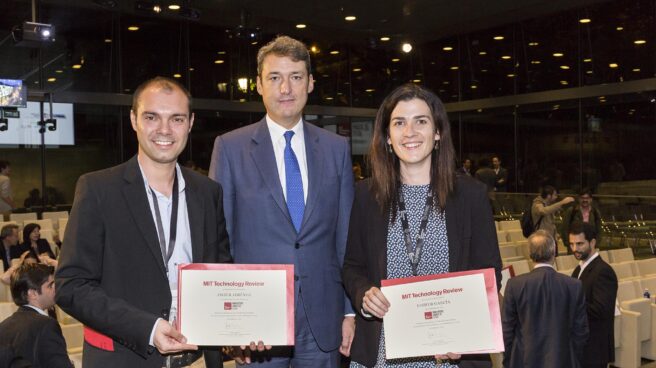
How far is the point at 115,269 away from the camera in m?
2.18

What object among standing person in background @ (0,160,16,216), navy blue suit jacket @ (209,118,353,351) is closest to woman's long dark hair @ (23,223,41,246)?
standing person in background @ (0,160,16,216)

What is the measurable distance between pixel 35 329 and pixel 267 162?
2028 millimetres

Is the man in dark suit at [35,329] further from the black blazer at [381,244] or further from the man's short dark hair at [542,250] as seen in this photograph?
the man's short dark hair at [542,250]

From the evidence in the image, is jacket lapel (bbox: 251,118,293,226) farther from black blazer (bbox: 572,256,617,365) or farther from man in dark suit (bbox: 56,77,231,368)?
black blazer (bbox: 572,256,617,365)

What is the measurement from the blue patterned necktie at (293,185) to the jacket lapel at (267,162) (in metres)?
0.04

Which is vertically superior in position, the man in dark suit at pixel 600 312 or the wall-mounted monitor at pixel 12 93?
the wall-mounted monitor at pixel 12 93

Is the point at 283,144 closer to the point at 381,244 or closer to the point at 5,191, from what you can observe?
the point at 381,244

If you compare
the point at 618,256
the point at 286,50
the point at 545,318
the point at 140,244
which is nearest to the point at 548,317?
the point at 545,318

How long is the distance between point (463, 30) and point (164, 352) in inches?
665

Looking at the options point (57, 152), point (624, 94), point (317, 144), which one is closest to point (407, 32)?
point (624, 94)

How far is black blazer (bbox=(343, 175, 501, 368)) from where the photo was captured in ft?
7.89

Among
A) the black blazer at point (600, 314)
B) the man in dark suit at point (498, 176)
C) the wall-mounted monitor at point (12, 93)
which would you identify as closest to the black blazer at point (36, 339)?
the black blazer at point (600, 314)

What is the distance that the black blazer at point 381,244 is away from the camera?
2.40 metres

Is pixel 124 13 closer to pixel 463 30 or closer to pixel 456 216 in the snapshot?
pixel 463 30
